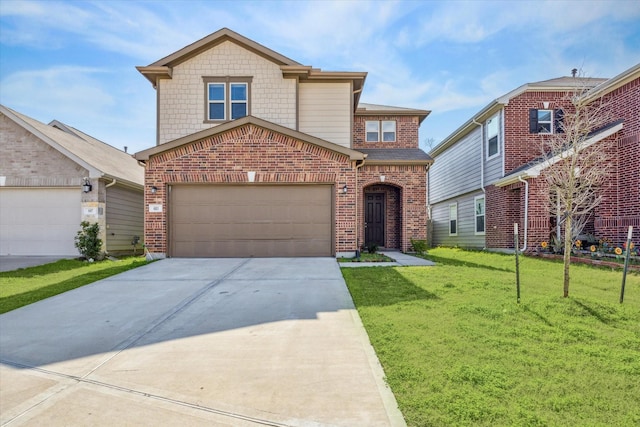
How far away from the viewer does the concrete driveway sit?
3.08 metres

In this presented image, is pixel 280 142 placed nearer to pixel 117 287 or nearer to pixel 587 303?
pixel 117 287

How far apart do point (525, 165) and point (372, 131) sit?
592 centimetres

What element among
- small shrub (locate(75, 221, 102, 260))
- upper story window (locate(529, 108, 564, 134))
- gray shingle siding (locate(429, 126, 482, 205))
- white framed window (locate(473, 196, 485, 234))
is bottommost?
small shrub (locate(75, 221, 102, 260))

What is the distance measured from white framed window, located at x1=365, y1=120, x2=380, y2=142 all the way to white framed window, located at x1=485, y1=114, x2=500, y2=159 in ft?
14.4

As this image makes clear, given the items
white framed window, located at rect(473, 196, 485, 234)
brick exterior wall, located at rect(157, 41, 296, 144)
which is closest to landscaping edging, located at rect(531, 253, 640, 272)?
white framed window, located at rect(473, 196, 485, 234)

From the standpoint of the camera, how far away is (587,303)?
5684mm

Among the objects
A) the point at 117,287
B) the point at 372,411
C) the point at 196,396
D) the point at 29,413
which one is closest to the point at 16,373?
the point at 29,413

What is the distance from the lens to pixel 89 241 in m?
12.8

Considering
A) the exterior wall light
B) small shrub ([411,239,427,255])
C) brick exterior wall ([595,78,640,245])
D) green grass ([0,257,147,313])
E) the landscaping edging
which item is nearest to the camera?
green grass ([0,257,147,313])

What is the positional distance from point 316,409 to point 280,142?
9.84 m

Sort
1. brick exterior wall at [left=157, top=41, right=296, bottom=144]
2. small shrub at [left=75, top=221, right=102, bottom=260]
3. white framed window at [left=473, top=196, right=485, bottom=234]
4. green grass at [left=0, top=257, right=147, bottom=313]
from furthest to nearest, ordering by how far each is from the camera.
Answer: white framed window at [left=473, top=196, right=485, bottom=234]
brick exterior wall at [left=157, top=41, right=296, bottom=144]
small shrub at [left=75, top=221, right=102, bottom=260]
green grass at [left=0, top=257, right=147, bottom=313]

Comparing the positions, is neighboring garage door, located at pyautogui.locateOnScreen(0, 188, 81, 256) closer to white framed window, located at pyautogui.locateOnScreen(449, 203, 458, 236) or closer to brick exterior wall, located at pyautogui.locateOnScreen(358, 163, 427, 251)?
brick exterior wall, located at pyautogui.locateOnScreen(358, 163, 427, 251)

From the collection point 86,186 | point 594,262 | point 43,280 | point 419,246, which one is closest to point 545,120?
point 419,246

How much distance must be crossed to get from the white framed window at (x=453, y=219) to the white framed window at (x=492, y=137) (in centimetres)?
447
